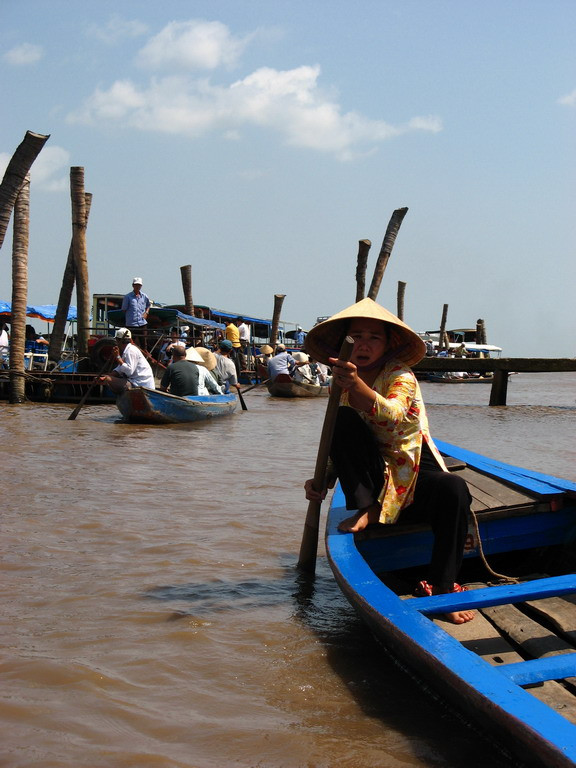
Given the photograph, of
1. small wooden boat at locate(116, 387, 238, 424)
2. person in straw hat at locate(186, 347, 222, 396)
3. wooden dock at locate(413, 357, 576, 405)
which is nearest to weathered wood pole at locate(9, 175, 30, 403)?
small wooden boat at locate(116, 387, 238, 424)

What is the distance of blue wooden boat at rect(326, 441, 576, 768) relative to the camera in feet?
6.16

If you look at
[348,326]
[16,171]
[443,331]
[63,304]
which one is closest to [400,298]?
[443,331]

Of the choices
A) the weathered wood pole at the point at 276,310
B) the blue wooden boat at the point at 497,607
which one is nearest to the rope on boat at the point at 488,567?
the blue wooden boat at the point at 497,607

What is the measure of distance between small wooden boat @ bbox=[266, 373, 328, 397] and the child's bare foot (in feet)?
48.0

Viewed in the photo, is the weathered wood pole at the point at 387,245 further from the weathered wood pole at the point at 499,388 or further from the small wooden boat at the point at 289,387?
the weathered wood pole at the point at 499,388

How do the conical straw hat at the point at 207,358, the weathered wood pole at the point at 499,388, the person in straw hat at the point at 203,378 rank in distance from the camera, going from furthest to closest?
the weathered wood pole at the point at 499,388 → the conical straw hat at the point at 207,358 → the person in straw hat at the point at 203,378

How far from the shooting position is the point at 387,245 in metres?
19.1

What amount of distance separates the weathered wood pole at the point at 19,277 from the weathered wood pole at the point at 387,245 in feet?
30.1

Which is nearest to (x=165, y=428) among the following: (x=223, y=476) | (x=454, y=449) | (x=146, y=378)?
(x=146, y=378)

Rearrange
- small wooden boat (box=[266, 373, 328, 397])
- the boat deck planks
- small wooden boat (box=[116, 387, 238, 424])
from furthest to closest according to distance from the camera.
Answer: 1. small wooden boat (box=[266, 373, 328, 397])
2. small wooden boat (box=[116, 387, 238, 424])
3. the boat deck planks

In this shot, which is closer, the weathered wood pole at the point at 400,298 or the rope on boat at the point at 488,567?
the rope on boat at the point at 488,567

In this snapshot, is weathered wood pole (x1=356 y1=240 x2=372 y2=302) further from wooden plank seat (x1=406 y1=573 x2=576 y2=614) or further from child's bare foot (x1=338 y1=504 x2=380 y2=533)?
wooden plank seat (x1=406 y1=573 x2=576 y2=614)

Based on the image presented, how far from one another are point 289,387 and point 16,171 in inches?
362

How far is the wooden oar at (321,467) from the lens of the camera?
3074 millimetres
